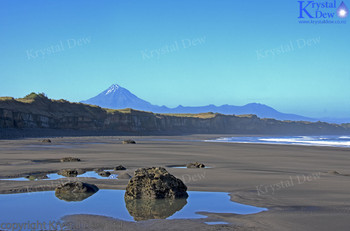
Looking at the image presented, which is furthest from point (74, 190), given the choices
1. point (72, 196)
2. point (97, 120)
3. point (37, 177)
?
point (97, 120)

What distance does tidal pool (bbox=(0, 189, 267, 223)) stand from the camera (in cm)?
691

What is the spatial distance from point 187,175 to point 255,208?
540cm

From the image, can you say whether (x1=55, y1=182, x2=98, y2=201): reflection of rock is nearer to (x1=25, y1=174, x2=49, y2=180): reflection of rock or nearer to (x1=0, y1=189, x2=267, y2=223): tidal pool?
(x1=0, y1=189, x2=267, y2=223): tidal pool

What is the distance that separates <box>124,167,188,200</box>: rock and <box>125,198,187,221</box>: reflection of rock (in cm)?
16

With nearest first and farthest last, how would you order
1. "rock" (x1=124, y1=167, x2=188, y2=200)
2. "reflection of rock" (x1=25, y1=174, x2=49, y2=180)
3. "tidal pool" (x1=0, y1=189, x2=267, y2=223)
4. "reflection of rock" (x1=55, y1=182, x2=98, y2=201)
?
"tidal pool" (x1=0, y1=189, x2=267, y2=223)
"rock" (x1=124, y1=167, x2=188, y2=200)
"reflection of rock" (x1=55, y1=182, x2=98, y2=201)
"reflection of rock" (x1=25, y1=174, x2=49, y2=180)

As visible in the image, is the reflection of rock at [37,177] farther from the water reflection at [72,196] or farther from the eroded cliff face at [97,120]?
the eroded cliff face at [97,120]

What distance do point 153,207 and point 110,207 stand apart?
0.90 metres

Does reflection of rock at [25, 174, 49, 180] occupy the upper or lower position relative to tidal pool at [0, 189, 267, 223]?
upper

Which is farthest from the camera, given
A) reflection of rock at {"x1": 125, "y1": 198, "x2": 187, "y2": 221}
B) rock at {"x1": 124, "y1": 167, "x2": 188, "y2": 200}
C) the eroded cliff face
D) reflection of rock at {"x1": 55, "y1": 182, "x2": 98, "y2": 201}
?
the eroded cliff face

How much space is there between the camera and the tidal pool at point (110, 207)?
6914 mm

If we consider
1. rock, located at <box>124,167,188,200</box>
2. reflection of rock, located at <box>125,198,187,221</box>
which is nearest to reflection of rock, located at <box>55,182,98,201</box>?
rock, located at <box>124,167,188,200</box>

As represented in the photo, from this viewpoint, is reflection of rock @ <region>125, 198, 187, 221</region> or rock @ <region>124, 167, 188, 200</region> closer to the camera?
reflection of rock @ <region>125, 198, 187, 221</region>

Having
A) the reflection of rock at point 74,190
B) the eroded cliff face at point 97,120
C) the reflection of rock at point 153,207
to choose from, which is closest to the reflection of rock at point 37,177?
the reflection of rock at point 74,190

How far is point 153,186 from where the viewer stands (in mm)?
8609
